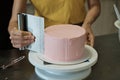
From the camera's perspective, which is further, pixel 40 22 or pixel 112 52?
pixel 112 52

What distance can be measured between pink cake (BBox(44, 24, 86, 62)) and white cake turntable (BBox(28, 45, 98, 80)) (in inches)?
0.7

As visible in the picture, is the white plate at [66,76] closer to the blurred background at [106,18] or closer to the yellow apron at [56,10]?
the yellow apron at [56,10]

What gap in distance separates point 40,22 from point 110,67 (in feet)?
0.94

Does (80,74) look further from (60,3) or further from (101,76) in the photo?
(60,3)

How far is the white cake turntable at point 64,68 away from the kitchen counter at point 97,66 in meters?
0.03

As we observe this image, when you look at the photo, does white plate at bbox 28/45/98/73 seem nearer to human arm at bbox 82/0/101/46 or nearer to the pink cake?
the pink cake

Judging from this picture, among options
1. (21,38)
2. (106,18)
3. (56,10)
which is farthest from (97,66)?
(106,18)

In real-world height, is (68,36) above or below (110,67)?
above

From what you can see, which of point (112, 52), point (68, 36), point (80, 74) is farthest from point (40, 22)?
point (112, 52)

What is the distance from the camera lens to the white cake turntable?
81 cm

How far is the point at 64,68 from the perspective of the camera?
2.65 feet

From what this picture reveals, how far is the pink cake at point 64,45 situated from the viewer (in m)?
0.81

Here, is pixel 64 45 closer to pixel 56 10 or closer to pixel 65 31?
pixel 65 31

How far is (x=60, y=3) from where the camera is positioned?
1205 millimetres
